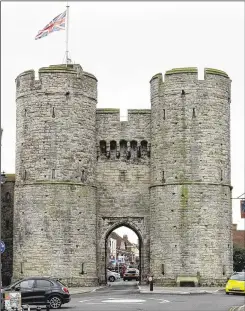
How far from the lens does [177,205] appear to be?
48.5 meters

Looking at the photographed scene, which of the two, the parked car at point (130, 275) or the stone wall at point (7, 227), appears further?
the parked car at point (130, 275)

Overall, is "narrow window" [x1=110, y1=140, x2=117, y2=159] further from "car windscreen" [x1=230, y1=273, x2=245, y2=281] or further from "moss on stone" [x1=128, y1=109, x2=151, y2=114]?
"car windscreen" [x1=230, y1=273, x2=245, y2=281]

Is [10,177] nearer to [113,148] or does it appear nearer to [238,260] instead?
[113,148]

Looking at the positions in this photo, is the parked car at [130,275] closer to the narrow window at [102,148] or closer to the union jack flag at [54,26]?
the narrow window at [102,148]

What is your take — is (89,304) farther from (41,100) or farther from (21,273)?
(41,100)

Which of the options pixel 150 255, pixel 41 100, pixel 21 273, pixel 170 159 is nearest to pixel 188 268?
pixel 150 255

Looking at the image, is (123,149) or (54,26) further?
(123,149)

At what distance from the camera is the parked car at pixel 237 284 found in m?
38.6

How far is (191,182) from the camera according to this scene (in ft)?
159

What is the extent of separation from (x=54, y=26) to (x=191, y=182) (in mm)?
12864

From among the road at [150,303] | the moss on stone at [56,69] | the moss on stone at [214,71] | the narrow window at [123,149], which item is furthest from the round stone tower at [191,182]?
the road at [150,303]

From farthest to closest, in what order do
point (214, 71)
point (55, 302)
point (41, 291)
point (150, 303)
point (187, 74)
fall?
point (214, 71)
point (187, 74)
point (150, 303)
point (55, 302)
point (41, 291)

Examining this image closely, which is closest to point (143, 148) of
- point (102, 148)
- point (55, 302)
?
point (102, 148)

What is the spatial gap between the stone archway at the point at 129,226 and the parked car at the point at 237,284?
11976 mm
